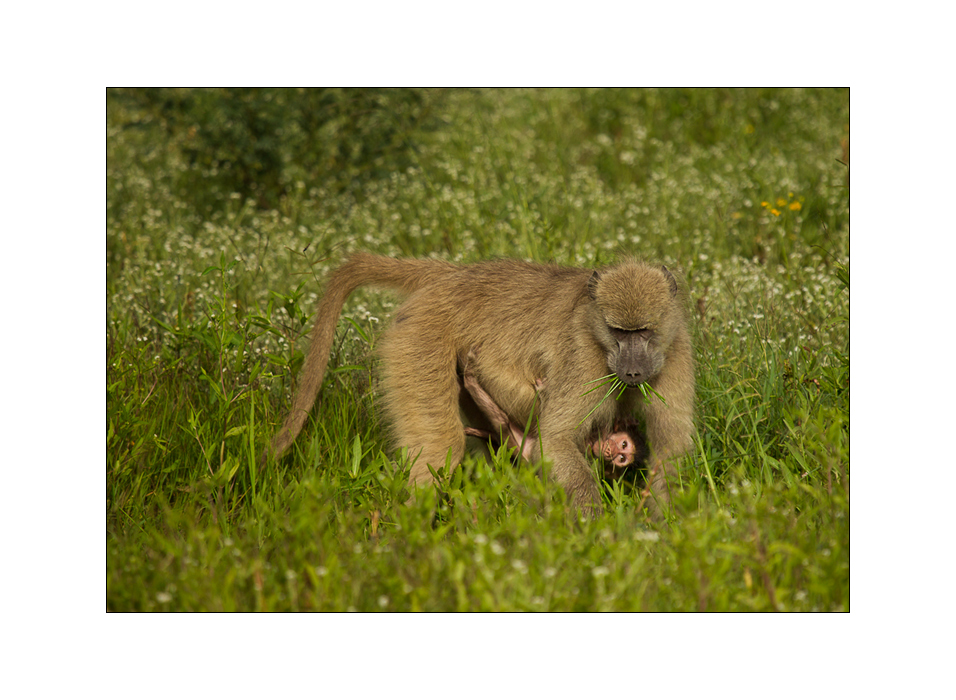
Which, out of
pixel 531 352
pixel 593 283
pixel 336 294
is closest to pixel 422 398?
pixel 531 352

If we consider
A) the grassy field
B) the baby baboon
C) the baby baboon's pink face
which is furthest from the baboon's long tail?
the baby baboon's pink face

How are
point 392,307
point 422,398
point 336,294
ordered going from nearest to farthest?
point 422,398
point 336,294
point 392,307

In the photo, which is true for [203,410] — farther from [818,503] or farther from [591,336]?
[818,503]

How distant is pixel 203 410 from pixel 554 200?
378cm

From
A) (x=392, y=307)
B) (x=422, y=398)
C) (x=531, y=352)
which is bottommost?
(x=422, y=398)

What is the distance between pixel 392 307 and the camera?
5.42m

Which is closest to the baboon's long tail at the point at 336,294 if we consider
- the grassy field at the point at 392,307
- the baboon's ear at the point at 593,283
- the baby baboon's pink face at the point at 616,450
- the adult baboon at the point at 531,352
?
the adult baboon at the point at 531,352

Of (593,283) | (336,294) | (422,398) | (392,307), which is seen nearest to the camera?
(593,283)

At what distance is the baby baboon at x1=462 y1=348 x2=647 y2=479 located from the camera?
4203 millimetres

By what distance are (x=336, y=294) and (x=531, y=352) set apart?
101 centimetres

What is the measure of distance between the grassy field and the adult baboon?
0.18 metres

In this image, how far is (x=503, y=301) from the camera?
4340mm

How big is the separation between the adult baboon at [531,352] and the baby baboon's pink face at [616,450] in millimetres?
69

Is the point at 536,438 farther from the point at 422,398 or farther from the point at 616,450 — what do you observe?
the point at 422,398
